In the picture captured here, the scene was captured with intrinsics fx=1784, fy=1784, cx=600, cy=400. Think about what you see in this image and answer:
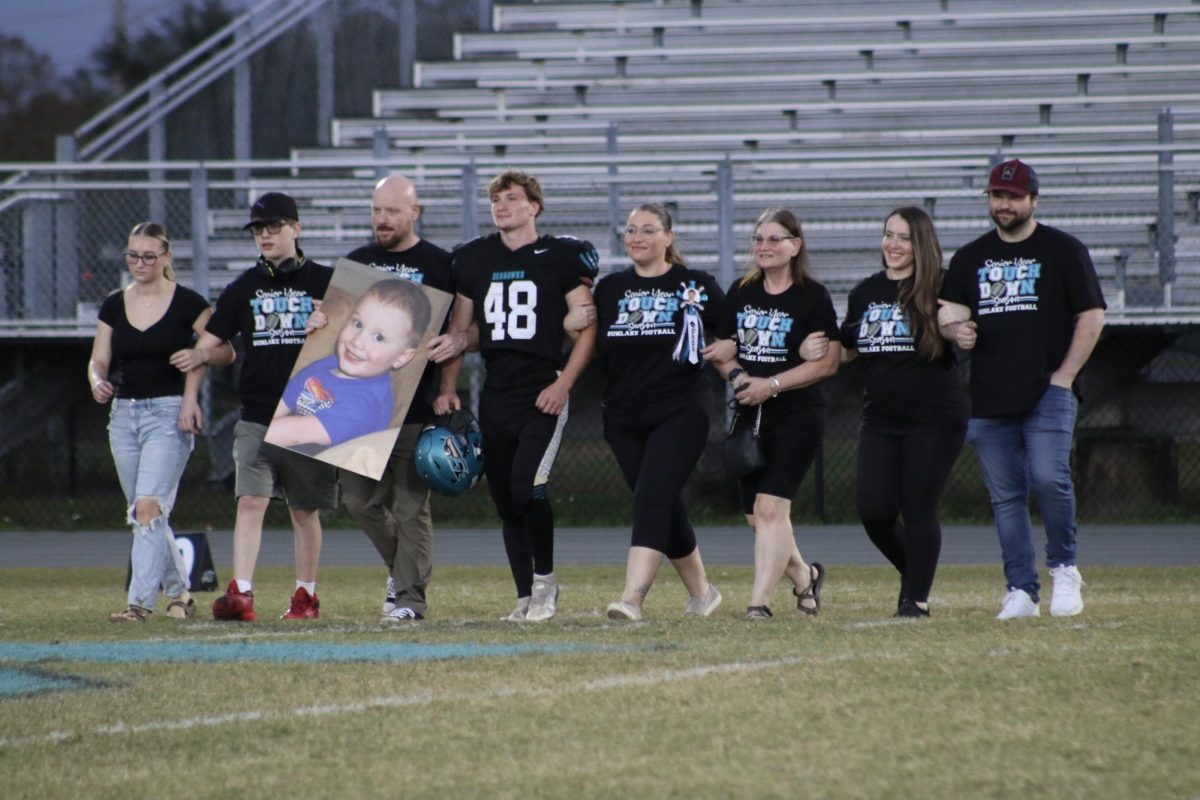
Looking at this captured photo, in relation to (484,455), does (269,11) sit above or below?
above

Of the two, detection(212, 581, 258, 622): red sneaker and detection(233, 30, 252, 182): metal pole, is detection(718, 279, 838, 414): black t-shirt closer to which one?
detection(212, 581, 258, 622): red sneaker

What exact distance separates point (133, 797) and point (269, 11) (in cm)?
1625

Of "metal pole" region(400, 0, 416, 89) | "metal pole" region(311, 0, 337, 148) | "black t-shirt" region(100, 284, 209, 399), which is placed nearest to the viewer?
"black t-shirt" region(100, 284, 209, 399)

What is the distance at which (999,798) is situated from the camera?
4.06 meters

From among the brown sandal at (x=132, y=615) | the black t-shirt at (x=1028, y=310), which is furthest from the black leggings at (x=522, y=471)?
the black t-shirt at (x=1028, y=310)

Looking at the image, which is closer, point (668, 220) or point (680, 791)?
point (680, 791)

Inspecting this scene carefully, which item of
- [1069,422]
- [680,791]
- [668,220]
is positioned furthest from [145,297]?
[680,791]

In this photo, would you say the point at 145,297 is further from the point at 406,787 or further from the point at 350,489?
the point at 406,787

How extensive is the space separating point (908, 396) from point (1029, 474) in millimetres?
604

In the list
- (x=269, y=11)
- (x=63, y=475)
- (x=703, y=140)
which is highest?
(x=269, y=11)

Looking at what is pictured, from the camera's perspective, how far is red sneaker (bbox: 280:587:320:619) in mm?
8062

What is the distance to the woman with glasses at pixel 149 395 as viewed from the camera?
8109 mm

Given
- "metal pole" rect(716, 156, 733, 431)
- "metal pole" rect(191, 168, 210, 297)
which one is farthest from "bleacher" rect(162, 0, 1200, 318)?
"metal pole" rect(191, 168, 210, 297)

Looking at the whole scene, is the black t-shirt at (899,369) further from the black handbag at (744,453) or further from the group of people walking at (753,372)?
the black handbag at (744,453)
